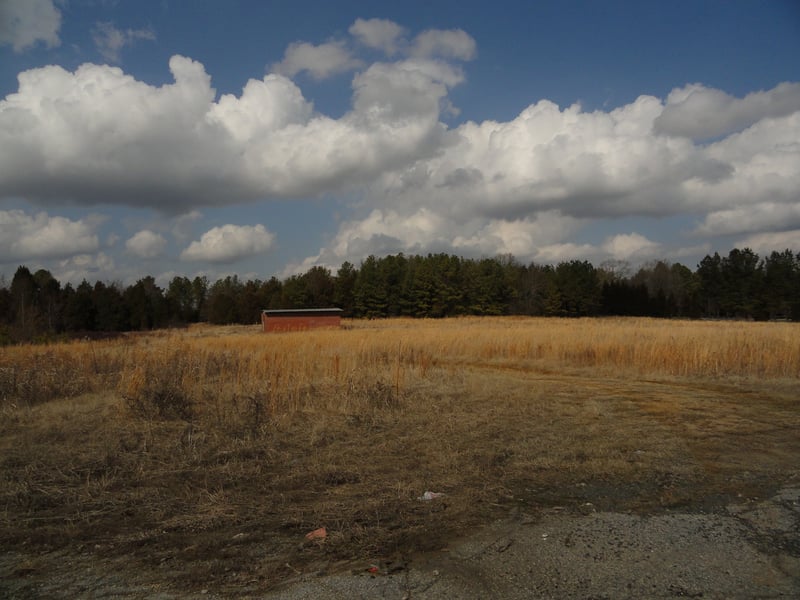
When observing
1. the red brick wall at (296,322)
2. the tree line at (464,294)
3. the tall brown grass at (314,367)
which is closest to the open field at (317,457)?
the tall brown grass at (314,367)

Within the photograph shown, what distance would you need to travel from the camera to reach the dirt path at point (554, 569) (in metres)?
3.39

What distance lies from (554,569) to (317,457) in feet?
12.0

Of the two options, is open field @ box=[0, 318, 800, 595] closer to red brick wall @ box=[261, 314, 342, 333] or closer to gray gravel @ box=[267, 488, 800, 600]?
gray gravel @ box=[267, 488, 800, 600]

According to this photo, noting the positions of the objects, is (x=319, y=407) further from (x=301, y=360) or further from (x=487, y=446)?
(x=301, y=360)

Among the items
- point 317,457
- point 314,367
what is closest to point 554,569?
point 317,457

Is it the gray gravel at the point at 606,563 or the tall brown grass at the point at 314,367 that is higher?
the tall brown grass at the point at 314,367

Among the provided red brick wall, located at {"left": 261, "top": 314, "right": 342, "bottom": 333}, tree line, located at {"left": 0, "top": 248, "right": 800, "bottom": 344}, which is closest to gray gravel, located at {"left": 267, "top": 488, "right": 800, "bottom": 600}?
red brick wall, located at {"left": 261, "top": 314, "right": 342, "bottom": 333}

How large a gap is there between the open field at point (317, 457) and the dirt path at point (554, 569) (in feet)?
0.37

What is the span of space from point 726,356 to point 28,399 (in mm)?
17304

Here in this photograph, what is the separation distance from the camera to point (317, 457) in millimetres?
6707

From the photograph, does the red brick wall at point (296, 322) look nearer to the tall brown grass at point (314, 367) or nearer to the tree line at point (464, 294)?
the tall brown grass at point (314, 367)

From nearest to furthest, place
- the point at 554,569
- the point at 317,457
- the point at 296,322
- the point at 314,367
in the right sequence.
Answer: the point at 554,569
the point at 317,457
the point at 314,367
the point at 296,322

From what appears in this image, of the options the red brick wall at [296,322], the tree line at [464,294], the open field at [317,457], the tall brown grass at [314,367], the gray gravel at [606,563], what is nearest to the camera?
the gray gravel at [606,563]

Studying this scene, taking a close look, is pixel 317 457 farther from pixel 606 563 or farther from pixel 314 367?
pixel 314 367
